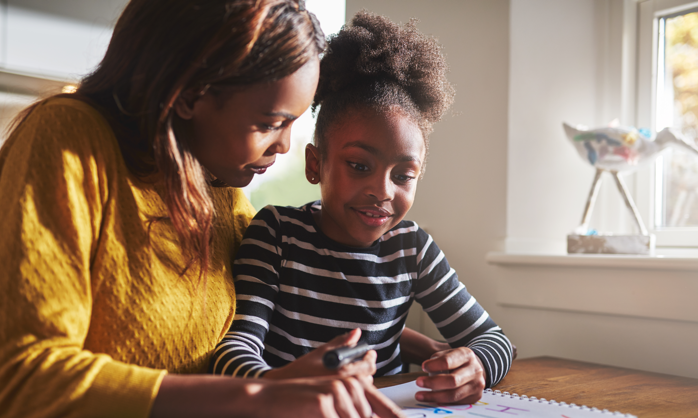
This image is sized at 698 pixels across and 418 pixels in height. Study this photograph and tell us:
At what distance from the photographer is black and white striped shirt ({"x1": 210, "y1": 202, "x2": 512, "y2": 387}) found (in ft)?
2.79

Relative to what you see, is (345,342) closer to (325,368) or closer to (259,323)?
(325,368)

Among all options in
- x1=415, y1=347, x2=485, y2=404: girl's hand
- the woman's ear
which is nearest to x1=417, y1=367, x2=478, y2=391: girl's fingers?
x1=415, y1=347, x2=485, y2=404: girl's hand

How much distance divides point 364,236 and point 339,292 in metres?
0.10

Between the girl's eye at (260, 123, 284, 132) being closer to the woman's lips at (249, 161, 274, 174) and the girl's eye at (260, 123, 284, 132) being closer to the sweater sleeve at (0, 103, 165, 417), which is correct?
the woman's lips at (249, 161, 274, 174)

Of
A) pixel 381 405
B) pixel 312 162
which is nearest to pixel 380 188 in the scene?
pixel 312 162

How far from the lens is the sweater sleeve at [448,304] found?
3.13 ft

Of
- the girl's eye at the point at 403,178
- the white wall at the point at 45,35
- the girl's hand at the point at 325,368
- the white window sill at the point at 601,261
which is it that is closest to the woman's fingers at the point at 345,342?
the girl's hand at the point at 325,368

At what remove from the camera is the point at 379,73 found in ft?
3.09

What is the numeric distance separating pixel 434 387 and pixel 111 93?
0.57m

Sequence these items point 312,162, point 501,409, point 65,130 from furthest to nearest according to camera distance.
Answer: point 312,162 → point 501,409 → point 65,130

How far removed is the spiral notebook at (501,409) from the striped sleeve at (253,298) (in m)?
0.20

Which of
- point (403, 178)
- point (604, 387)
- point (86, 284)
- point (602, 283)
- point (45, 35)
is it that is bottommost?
point (604, 387)

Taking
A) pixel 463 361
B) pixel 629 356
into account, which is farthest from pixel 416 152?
pixel 629 356

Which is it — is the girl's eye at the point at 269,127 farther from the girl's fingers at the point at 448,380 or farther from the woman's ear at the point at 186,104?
the girl's fingers at the point at 448,380
